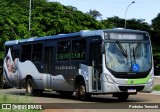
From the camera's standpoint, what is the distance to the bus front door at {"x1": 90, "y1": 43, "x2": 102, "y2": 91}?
18984 millimetres

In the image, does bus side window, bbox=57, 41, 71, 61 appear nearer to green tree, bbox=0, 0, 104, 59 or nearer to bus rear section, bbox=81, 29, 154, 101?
bus rear section, bbox=81, 29, 154, 101

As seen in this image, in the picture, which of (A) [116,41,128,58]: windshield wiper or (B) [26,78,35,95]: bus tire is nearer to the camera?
(A) [116,41,128,58]: windshield wiper

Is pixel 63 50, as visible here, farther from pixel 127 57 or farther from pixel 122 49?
pixel 127 57

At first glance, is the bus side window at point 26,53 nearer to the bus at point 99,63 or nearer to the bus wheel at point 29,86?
the bus wheel at point 29,86

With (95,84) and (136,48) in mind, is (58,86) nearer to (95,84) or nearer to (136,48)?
(95,84)

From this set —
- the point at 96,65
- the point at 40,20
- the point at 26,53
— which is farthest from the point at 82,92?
the point at 40,20

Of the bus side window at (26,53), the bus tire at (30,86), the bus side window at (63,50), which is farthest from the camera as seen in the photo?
the bus side window at (26,53)

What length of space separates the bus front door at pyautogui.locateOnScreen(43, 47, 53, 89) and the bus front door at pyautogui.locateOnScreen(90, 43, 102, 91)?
4.01m

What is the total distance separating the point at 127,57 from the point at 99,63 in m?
1.16

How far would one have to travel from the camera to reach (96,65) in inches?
755

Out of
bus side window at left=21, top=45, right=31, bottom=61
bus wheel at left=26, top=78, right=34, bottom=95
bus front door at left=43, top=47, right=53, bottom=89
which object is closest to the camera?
bus front door at left=43, top=47, right=53, bottom=89

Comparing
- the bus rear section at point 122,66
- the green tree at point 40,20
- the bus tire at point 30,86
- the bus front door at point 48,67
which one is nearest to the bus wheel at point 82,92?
the bus rear section at point 122,66

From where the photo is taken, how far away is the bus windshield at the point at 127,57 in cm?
1878

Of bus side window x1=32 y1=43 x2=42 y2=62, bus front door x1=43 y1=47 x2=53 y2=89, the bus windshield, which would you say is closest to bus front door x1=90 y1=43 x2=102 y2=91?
the bus windshield
